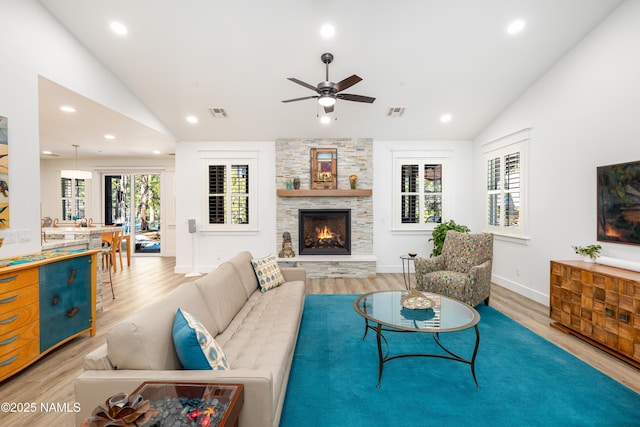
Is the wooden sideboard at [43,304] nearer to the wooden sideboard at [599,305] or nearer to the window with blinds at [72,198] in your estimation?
the wooden sideboard at [599,305]

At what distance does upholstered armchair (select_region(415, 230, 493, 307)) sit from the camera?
11.6 ft

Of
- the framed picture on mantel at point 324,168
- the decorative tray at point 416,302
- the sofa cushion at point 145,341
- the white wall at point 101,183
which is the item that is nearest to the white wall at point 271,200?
the framed picture on mantel at point 324,168

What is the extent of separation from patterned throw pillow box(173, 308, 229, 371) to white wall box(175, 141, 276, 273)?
177 inches

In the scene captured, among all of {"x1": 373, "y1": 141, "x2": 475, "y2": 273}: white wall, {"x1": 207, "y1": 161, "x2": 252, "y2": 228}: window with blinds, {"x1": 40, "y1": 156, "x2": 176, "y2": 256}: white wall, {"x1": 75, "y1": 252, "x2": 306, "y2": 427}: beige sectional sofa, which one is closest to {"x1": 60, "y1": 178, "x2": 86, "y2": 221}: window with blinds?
{"x1": 40, "y1": 156, "x2": 176, "y2": 256}: white wall

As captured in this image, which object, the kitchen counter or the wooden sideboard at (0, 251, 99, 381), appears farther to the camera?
the kitchen counter

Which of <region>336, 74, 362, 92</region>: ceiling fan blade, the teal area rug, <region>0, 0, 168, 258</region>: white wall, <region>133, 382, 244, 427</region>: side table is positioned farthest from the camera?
<region>336, 74, 362, 92</region>: ceiling fan blade

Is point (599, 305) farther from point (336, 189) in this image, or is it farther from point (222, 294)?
point (336, 189)

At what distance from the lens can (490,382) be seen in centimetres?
226

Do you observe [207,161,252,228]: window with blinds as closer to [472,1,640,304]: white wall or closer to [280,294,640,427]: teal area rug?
[280,294,640,427]: teal area rug

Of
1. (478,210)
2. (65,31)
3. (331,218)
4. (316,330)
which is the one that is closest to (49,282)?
(316,330)

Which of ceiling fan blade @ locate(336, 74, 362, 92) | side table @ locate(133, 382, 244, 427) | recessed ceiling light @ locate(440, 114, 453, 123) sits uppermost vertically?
recessed ceiling light @ locate(440, 114, 453, 123)

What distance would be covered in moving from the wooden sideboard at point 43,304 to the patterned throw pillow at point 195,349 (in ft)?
5.82

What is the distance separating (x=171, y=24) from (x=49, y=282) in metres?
2.98

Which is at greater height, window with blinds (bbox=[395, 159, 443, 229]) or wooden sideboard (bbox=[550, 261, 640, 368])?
window with blinds (bbox=[395, 159, 443, 229])
